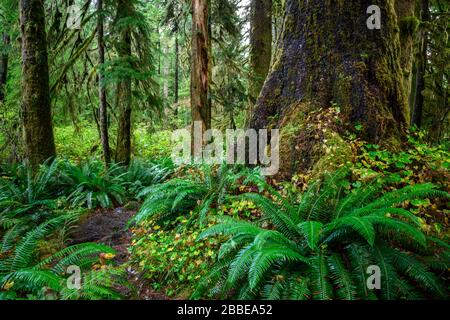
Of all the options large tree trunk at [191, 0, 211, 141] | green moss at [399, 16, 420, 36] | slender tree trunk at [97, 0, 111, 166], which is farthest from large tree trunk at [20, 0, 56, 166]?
green moss at [399, 16, 420, 36]

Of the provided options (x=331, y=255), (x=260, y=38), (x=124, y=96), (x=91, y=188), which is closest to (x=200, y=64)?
(x=124, y=96)

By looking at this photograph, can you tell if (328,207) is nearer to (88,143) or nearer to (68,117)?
(68,117)

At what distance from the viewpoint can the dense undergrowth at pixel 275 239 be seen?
306 centimetres

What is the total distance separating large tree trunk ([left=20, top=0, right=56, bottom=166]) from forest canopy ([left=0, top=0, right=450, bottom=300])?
23 mm

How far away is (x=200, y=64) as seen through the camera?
740 centimetres

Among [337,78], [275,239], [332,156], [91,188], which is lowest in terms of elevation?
[91,188]

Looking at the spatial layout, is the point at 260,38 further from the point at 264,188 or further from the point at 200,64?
the point at 264,188

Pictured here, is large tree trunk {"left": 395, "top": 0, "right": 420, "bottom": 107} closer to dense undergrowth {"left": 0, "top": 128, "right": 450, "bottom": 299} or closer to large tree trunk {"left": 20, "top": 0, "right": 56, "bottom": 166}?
dense undergrowth {"left": 0, "top": 128, "right": 450, "bottom": 299}

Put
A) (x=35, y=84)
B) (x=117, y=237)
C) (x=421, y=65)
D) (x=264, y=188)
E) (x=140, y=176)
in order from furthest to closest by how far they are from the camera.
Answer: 1. (x=421, y=65)
2. (x=140, y=176)
3. (x=35, y=84)
4. (x=117, y=237)
5. (x=264, y=188)

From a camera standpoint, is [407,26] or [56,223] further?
[407,26]

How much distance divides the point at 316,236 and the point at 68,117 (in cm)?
851

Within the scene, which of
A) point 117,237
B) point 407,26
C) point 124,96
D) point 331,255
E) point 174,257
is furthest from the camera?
point 124,96

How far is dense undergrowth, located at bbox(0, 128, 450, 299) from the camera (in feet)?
10.0

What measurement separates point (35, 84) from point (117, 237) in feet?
12.2
